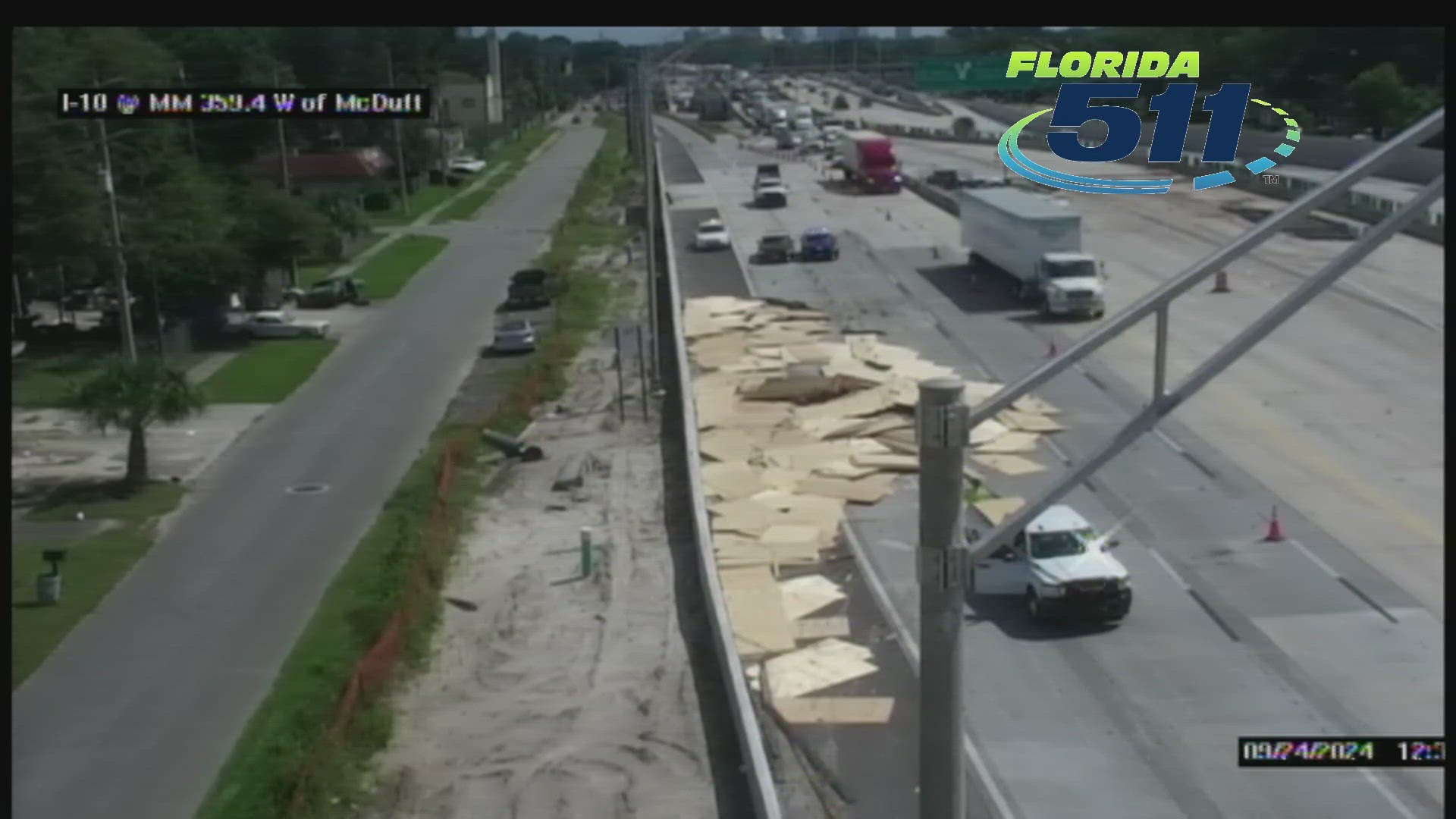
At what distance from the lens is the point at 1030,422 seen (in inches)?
746

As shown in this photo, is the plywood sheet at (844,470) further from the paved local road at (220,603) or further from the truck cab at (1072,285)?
the truck cab at (1072,285)

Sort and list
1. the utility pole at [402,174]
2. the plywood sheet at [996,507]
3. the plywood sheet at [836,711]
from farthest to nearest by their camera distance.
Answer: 1. the utility pole at [402,174]
2. the plywood sheet at [996,507]
3. the plywood sheet at [836,711]

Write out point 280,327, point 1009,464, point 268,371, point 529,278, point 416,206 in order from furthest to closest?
1. point 416,206
2. point 529,278
3. point 280,327
4. point 268,371
5. point 1009,464

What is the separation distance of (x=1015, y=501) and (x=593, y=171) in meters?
38.0

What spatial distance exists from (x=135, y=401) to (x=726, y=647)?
8989 mm

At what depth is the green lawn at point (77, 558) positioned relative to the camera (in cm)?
1277

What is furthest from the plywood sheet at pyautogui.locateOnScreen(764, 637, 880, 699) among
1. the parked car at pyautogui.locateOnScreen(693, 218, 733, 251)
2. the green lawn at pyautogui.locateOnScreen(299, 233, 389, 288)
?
the parked car at pyautogui.locateOnScreen(693, 218, 733, 251)

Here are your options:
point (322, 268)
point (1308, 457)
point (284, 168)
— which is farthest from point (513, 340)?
point (1308, 457)

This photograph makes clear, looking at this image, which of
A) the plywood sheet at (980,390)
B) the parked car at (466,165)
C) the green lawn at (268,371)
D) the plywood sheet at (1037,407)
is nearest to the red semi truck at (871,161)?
the parked car at (466,165)

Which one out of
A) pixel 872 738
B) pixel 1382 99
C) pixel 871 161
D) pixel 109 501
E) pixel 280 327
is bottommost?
pixel 280 327

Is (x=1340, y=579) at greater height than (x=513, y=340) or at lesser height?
greater
